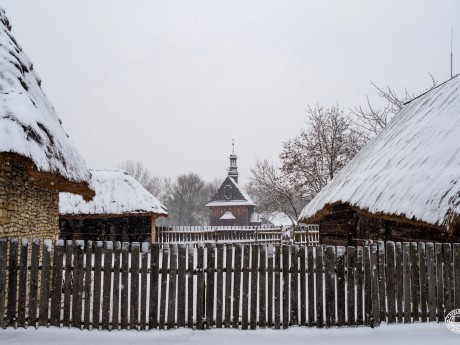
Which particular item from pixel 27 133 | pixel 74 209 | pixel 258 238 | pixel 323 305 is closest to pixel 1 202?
pixel 27 133

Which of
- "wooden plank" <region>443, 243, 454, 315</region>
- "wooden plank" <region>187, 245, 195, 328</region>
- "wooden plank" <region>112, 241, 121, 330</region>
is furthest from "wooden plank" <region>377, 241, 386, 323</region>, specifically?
"wooden plank" <region>112, 241, 121, 330</region>

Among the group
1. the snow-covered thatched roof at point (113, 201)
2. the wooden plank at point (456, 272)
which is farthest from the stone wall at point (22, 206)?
the snow-covered thatched roof at point (113, 201)

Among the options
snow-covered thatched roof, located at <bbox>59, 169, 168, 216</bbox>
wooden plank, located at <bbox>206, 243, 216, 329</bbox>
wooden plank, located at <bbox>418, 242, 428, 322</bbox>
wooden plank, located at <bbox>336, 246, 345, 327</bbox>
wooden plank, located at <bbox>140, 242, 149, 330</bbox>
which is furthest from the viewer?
snow-covered thatched roof, located at <bbox>59, 169, 168, 216</bbox>

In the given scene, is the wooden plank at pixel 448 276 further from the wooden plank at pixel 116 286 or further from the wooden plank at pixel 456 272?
the wooden plank at pixel 116 286

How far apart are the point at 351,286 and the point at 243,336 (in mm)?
1887

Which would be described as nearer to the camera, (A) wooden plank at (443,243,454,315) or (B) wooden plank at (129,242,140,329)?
(B) wooden plank at (129,242,140,329)

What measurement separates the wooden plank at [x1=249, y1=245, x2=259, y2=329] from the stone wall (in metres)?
4.04

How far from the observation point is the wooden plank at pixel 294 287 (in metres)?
5.84

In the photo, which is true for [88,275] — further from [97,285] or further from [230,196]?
[230,196]

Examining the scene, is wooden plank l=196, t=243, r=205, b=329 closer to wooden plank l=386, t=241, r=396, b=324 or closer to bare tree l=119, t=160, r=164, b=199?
wooden plank l=386, t=241, r=396, b=324

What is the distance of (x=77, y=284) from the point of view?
5.66m

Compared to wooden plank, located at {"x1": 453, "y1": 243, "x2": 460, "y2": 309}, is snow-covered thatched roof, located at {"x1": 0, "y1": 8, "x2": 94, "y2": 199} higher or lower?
higher

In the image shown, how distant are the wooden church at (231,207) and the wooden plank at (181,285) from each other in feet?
131

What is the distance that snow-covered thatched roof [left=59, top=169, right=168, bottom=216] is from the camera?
1805cm
